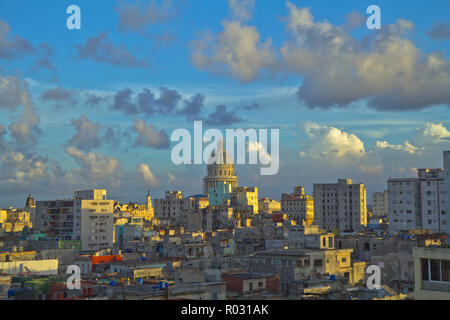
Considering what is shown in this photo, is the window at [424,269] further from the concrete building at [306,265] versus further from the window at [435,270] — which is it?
the concrete building at [306,265]

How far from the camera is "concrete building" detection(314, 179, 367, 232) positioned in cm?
12181

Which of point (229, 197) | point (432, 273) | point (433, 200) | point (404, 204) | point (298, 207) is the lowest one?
point (432, 273)

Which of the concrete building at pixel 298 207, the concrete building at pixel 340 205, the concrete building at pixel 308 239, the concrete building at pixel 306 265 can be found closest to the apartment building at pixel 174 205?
the concrete building at pixel 298 207

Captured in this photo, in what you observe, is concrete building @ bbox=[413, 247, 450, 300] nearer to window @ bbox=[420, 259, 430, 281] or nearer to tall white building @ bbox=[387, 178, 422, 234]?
window @ bbox=[420, 259, 430, 281]

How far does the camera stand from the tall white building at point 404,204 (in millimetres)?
91438

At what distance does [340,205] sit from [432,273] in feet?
327

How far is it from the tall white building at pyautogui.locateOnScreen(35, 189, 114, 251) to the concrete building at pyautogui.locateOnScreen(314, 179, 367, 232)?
160ft

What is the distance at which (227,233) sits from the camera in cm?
9856

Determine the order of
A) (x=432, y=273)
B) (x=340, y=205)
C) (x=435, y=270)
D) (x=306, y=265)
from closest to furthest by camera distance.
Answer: (x=435, y=270), (x=432, y=273), (x=306, y=265), (x=340, y=205)

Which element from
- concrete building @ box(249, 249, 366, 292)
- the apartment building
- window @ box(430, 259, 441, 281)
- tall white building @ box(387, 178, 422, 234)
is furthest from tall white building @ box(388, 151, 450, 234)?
the apartment building

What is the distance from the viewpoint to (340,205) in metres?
124

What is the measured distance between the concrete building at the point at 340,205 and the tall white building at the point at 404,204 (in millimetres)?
25805

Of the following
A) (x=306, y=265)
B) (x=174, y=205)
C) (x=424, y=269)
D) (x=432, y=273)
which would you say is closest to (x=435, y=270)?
(x=432, y=273)

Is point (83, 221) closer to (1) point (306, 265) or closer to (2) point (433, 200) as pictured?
(2) point (433, 200)
